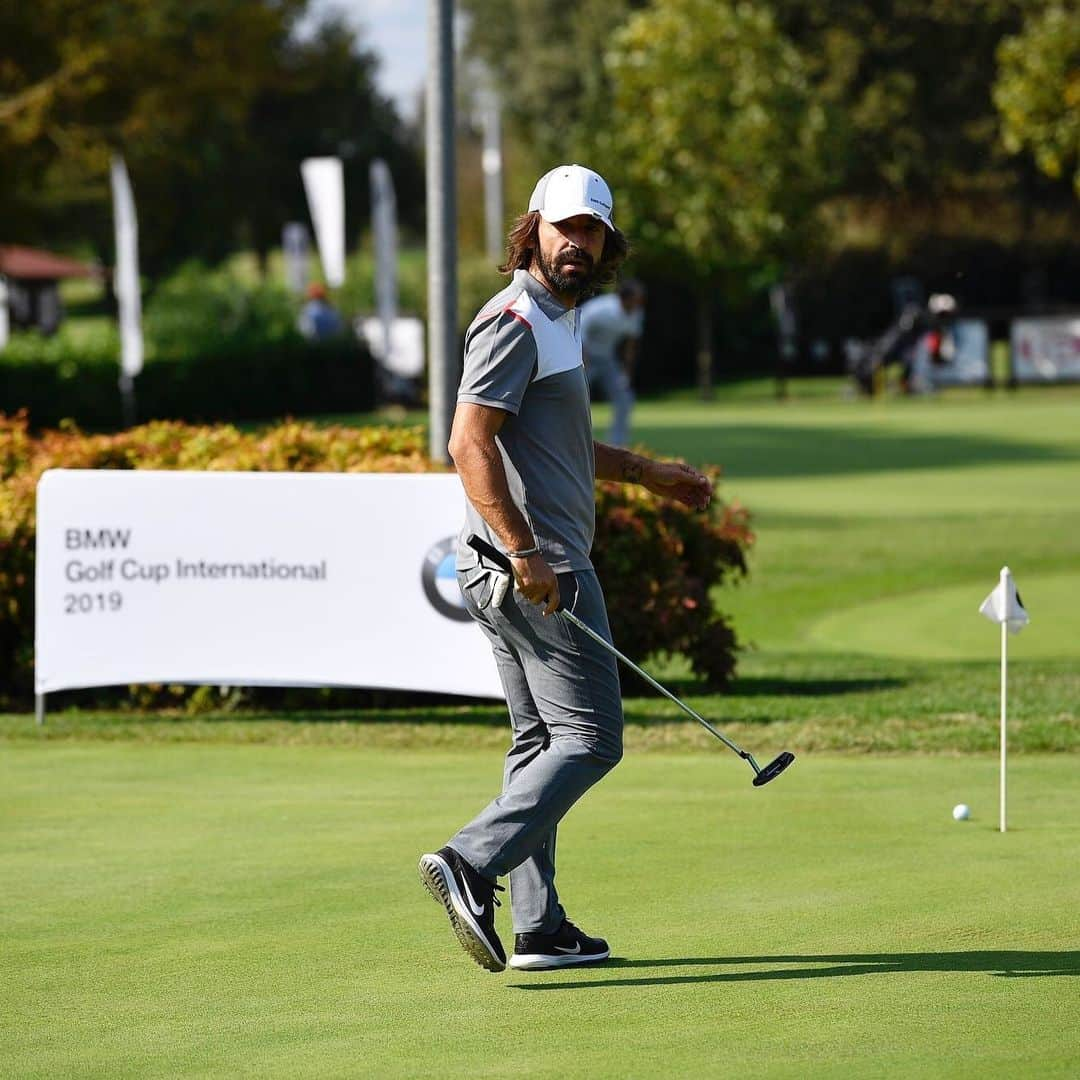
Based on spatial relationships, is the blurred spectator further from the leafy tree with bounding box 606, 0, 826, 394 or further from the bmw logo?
the bmw logo

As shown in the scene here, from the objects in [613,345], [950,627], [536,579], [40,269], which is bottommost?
[950,627]

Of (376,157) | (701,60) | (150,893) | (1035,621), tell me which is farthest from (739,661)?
(376,157)

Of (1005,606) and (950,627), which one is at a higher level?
(1005,606)

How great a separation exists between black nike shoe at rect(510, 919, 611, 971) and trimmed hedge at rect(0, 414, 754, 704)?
4.64 metres

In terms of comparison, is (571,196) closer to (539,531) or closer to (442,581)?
(539,531)

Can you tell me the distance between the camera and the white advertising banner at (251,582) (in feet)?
31.8

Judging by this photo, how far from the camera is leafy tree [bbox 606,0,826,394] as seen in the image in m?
47.9

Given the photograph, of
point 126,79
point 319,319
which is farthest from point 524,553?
point 319,319

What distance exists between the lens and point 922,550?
1792 cm

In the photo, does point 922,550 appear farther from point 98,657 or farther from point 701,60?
point 701,60

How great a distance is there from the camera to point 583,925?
5902 mm

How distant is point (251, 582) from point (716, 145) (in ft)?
136

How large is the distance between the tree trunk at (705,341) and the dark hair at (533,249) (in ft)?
134

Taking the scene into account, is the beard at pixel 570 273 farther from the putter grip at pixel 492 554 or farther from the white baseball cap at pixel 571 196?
the putter grip at pixel 492 554
